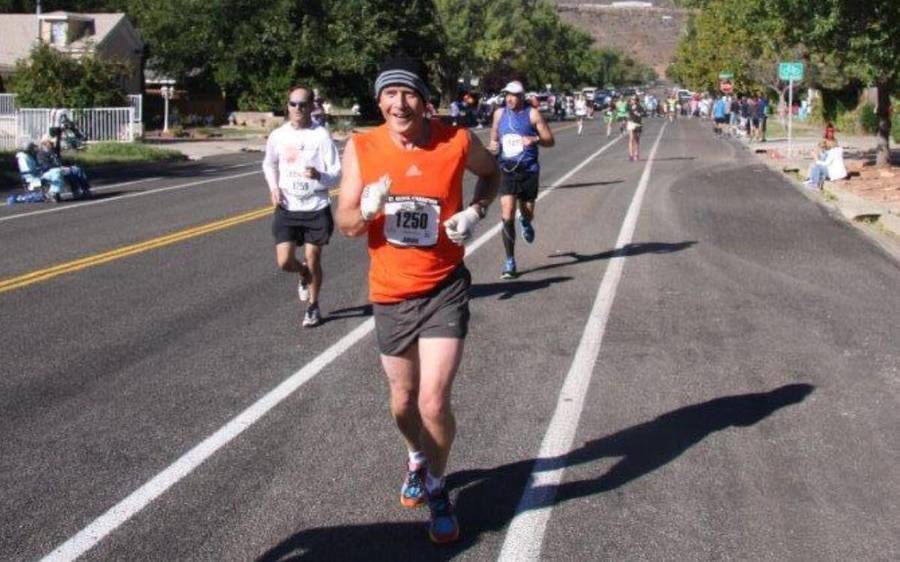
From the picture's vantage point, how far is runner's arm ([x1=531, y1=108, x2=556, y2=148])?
10838 mm

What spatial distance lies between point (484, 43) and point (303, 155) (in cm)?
8671

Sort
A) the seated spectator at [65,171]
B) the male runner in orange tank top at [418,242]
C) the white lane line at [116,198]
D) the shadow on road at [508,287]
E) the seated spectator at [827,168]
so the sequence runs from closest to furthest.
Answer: the male runner in orange tank top at [418,242] < the shadow on road at [508,287] < the white lane line at [116,198] < the seated spectator at [65,171] < the seated spectator at [827,168]

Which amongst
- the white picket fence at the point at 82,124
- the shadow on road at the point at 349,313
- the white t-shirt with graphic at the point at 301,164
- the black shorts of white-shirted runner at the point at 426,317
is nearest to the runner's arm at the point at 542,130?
the shadow on road at the point at 349,313

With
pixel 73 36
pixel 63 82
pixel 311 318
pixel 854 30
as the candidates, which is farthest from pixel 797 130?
pixel 311 318

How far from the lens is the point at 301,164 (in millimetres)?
8867

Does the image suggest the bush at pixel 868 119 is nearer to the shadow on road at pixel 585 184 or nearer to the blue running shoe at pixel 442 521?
the shadow on road at pixel 585 184

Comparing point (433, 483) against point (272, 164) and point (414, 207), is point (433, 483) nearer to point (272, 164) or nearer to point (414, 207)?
point (414, 207)

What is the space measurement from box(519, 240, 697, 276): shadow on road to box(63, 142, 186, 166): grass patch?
67.3 ft

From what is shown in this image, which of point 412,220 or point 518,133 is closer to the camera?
point 412,220

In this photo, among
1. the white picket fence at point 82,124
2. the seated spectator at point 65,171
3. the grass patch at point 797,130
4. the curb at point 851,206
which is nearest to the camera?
the curb at point 851,206

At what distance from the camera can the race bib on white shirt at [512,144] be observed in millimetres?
11242

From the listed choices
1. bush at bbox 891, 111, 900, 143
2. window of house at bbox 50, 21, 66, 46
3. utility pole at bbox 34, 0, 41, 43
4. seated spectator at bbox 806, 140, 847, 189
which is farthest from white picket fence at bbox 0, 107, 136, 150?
bush at bbox 891, 111, 900, 143

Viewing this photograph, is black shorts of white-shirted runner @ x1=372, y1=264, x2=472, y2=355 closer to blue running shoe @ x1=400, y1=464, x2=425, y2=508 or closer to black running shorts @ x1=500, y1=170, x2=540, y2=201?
blue running shoe @ x1=400, y1=464, x2=425, y2=508

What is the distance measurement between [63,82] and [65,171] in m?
22.2
